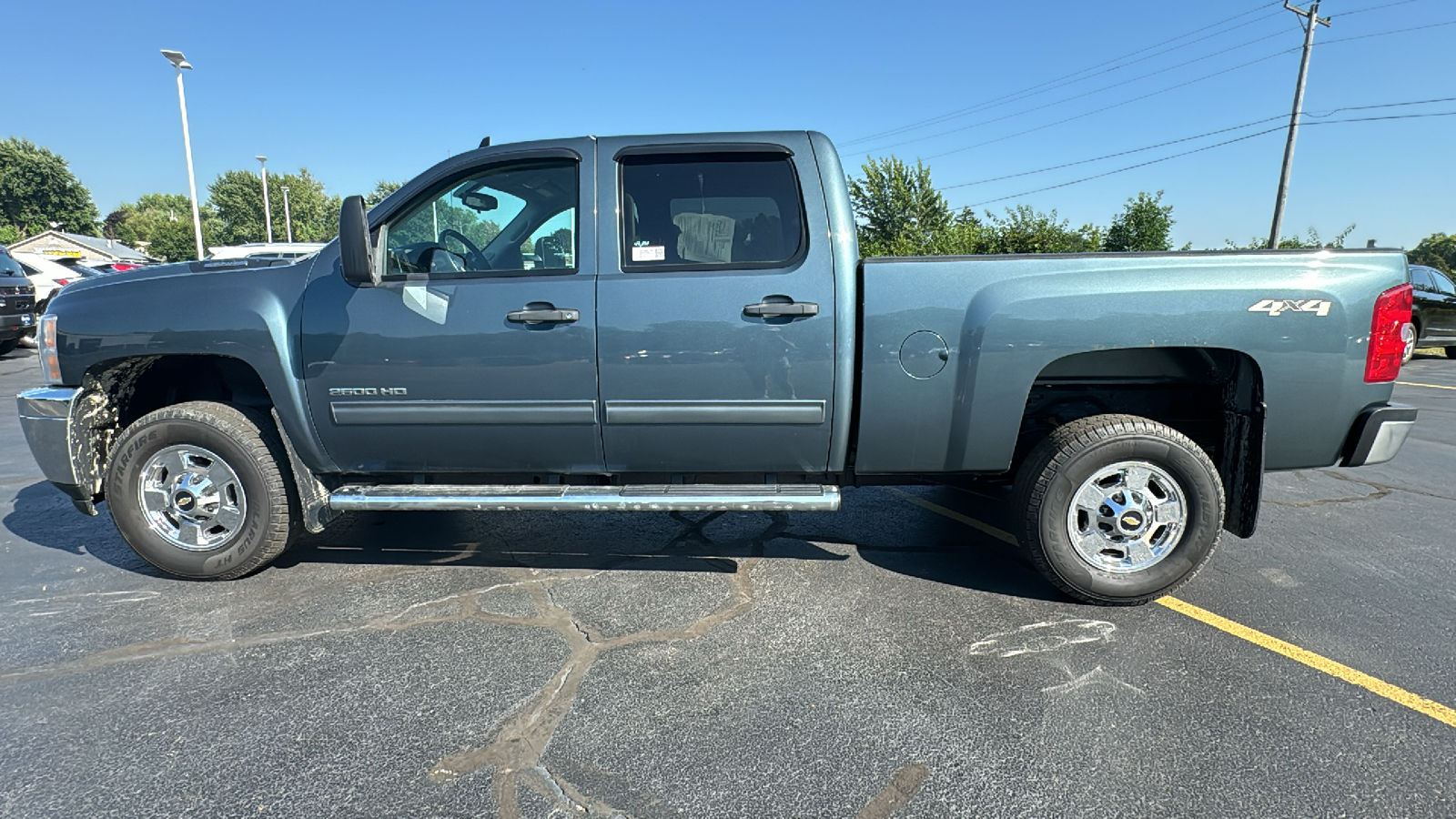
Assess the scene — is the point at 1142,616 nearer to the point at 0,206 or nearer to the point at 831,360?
the point at 831,360

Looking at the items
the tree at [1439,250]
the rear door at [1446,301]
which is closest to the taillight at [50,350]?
the rear door at [1446,301]

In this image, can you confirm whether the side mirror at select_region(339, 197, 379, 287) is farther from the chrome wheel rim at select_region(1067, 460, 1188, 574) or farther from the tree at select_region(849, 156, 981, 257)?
the tree at select_region(849, 156, 981, 257)

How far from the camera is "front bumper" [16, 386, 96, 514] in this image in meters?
3.44

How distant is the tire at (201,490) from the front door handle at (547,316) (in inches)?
57.4

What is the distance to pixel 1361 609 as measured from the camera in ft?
10.7

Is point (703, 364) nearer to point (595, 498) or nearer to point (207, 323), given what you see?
point (595, 498)

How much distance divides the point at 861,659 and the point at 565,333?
1843mm

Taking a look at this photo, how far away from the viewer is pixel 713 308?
3.16 m

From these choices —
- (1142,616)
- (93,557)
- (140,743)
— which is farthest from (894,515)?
(93,557)

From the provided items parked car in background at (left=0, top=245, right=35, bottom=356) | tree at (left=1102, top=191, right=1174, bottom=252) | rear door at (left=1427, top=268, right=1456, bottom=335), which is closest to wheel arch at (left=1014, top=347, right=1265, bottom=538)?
rear door at (left=1427, top=268, right=1456, bottom=335)

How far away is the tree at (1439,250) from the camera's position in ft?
208

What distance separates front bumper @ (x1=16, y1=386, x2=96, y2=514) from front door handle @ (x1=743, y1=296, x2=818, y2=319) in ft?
10.6

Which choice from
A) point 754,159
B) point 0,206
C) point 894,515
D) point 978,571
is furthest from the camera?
point 0,206

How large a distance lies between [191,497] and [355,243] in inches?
61.0
